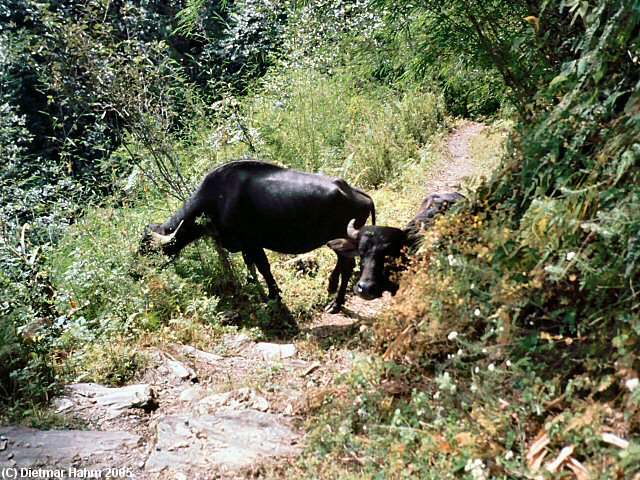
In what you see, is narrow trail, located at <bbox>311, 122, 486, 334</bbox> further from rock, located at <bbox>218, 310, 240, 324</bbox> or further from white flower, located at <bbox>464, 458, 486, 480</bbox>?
white flower, located at <bbox>464, 458, 486, 480</bbox>

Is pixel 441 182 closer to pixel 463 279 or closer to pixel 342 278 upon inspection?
pixel 342 278

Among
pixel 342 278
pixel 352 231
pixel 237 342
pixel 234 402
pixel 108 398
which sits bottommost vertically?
pixel 237 342

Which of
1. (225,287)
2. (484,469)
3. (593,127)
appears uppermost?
(593,127)

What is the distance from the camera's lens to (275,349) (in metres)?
5.79

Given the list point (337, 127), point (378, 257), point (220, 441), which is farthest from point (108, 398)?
point (337, 127)

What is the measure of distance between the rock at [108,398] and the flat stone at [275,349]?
1.13 metres

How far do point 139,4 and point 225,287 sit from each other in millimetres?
9855

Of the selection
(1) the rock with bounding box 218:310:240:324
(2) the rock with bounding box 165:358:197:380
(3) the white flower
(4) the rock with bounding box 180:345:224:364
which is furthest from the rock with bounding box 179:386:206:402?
(3) the white flower

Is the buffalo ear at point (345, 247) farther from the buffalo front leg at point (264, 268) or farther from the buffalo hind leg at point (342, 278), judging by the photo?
the buffalo front leg at point (264, 268)

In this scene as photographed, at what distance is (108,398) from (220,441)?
1.37 m

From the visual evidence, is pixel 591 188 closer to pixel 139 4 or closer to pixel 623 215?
pixel 623 215

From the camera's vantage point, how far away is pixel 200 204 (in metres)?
7.06

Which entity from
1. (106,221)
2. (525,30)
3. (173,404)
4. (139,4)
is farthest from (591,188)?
(139,4)

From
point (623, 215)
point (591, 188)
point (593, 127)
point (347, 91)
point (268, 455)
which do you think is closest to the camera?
→ point (623, 215)
